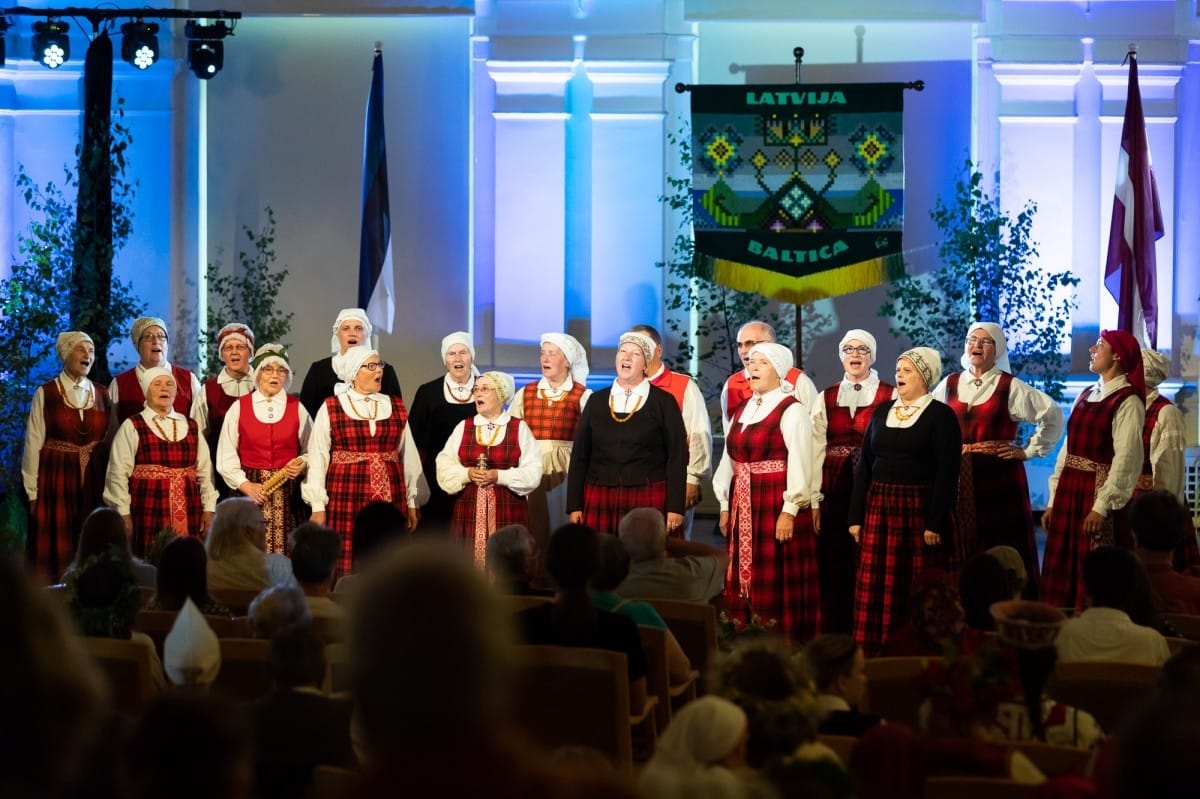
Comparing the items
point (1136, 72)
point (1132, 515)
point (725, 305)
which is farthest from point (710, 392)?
point (1132, 515)

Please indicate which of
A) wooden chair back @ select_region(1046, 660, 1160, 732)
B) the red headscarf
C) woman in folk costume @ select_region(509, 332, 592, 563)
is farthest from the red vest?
wooden chair back @ select_region(1046, 660, 1160, 732)

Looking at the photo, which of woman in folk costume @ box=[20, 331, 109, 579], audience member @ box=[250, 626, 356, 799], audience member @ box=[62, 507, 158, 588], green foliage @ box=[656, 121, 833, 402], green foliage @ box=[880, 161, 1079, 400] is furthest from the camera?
green foliage @ box=[656, 121, 833, 402]

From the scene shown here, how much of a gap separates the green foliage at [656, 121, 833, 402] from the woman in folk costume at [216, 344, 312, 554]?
3284 millimetres

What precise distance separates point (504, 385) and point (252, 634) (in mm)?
3302

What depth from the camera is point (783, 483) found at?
6527 millimetres

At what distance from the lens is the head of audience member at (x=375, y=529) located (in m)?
5.14

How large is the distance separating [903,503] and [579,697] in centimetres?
309

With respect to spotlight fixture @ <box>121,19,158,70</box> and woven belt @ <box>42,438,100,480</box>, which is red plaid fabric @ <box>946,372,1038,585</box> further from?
spotlight fixture @ <box>121,19,158,70</box>

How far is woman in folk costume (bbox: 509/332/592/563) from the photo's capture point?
24.4ft

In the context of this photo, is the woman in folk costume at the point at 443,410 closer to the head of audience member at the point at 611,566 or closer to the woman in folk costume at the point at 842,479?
the woman in folk costume at the point at 842,479

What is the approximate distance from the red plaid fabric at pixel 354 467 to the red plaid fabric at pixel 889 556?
6.68 ft

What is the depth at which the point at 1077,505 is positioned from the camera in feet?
22.0

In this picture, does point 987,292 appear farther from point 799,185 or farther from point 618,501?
point 618,501

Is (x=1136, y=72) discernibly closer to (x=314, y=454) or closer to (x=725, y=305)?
(x=725, y=305)
